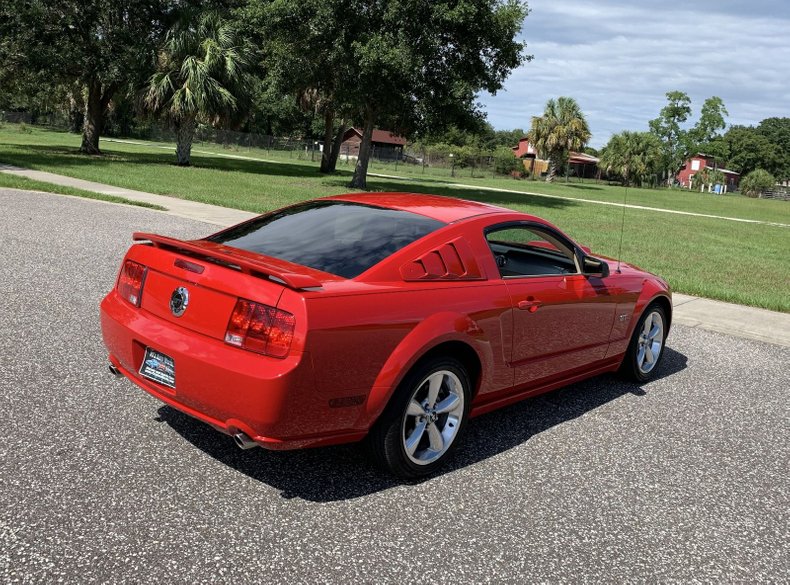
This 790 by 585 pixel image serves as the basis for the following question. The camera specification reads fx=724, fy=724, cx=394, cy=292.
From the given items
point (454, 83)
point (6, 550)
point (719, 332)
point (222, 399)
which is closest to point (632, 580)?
point (222, 399)

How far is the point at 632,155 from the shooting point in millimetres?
80438

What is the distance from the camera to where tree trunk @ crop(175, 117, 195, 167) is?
109ft

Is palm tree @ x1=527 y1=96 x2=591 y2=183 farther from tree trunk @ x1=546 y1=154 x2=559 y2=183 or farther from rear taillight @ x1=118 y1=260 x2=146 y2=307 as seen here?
rear taillight @ x1=118 y1=260 x2=146 y2=307

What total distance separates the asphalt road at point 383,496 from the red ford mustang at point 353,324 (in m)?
0.34

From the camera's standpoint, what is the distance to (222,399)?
332 centimetres

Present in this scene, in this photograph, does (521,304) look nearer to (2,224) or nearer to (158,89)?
(2,224)

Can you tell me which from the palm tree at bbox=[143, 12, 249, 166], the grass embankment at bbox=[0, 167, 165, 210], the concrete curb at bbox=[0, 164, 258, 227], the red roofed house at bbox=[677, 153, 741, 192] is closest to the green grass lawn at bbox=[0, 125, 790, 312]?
the concrete curb at bbox=[0, 164, 258, 227]

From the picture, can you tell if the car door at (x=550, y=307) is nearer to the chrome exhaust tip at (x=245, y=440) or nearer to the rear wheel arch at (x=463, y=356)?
the rear wheel arch at (x=463, y=356)

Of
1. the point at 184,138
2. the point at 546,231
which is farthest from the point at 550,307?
the point at 184,138

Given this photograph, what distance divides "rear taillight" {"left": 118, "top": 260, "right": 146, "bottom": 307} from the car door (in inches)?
79.8

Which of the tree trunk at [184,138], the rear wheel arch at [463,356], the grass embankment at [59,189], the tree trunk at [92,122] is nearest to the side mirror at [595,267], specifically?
the rear wheel arch at [463,356]

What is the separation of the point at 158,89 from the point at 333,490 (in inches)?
1224

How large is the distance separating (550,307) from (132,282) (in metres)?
2.51

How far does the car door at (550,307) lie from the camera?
4.42 metres
